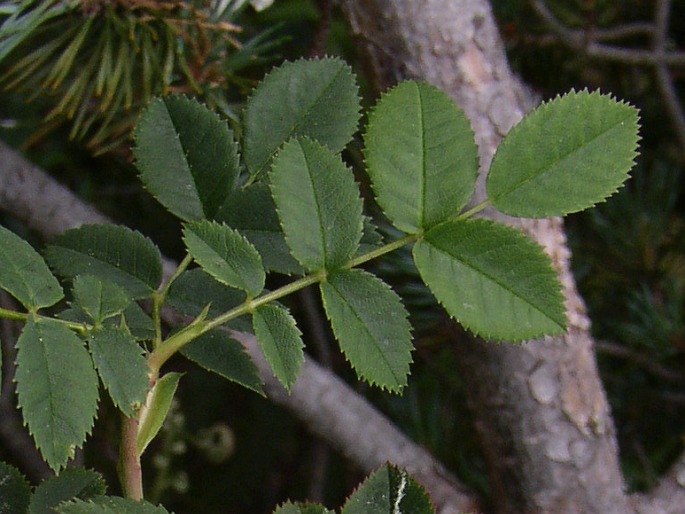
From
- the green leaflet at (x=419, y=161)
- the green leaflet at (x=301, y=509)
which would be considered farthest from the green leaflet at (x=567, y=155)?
the green leaflet at (x=301, y=509)

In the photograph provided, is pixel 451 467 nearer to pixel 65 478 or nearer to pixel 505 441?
pixel 505 441

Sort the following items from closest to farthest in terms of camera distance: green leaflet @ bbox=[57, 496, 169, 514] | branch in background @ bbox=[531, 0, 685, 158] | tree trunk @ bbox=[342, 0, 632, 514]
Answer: green leaflet @ bbox=[57, 496, 169, 514]
tree trunk @ bbox=[342, 0, 632, 514]
branch in background @ bbox=[531, 0, 685, 158]

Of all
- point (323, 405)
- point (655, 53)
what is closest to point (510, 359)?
point (323, 405)

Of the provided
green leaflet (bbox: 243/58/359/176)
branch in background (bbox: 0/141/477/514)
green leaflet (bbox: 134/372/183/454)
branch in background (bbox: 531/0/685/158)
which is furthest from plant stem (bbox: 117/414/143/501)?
branch in background (bbox: 531/0/685/158)

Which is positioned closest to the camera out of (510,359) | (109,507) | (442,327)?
(109,507)

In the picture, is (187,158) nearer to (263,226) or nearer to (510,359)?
(263,226)

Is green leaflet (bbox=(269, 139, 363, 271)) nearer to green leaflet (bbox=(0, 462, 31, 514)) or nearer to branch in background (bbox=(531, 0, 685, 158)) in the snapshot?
green leaflet (bbox=(0, 462, 31, 514))

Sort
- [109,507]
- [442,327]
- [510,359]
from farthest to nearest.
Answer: [442,327] < [510,359] < [109,507]
